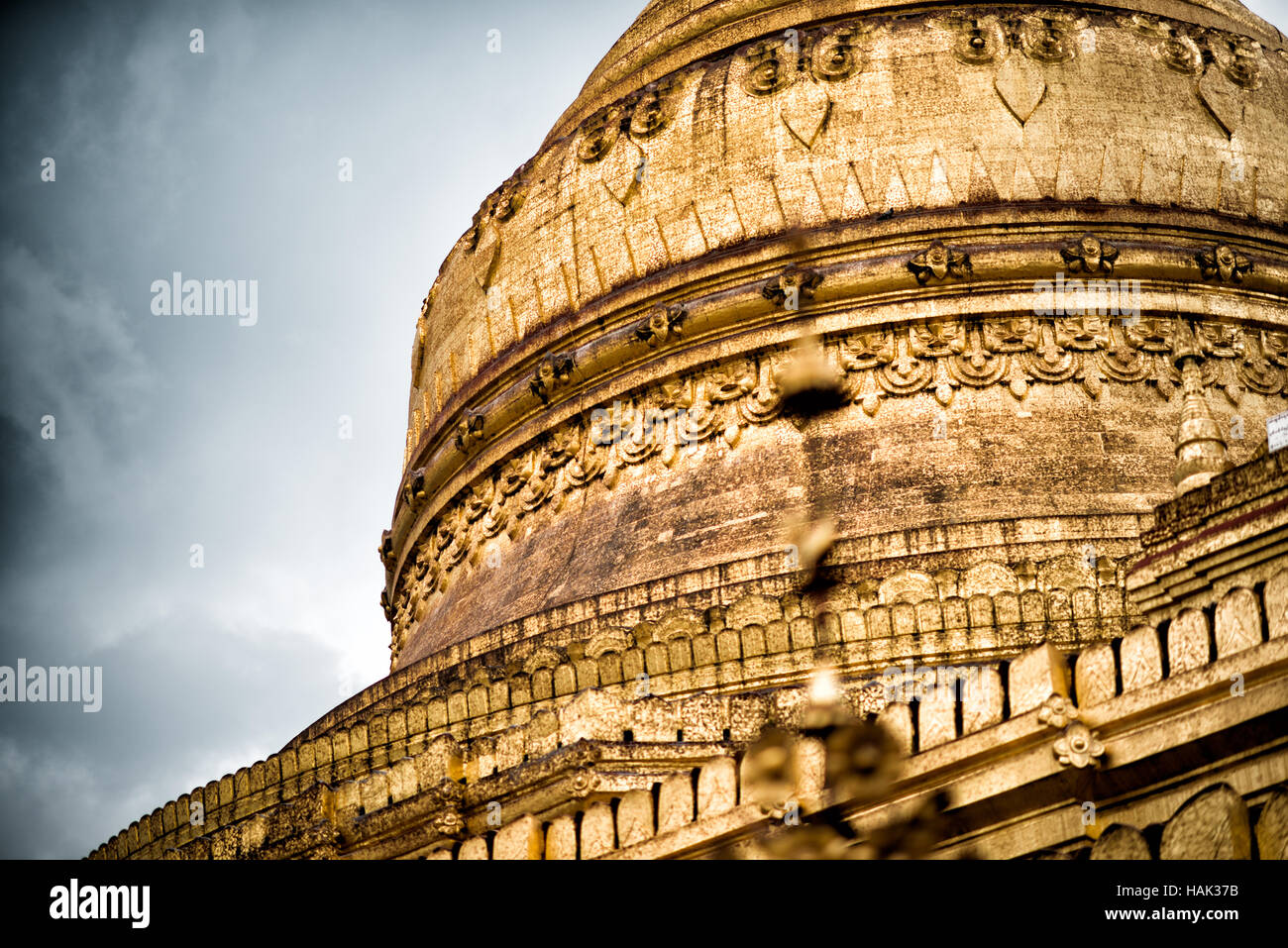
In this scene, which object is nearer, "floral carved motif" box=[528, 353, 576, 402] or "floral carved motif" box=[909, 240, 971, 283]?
"floral carved motif" box=[909, 240, 971, 283]

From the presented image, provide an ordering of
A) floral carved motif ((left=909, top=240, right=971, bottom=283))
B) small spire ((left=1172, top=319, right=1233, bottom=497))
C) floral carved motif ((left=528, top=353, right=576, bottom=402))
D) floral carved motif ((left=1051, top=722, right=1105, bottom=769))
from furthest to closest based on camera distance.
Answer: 1. floral carved motif ((left=528, top=353, right=576, bottom=402))
2. floral carved motif ((left=909, top=240, right=971, bottom=283))
3. small spire ((left=1172, top=319, right=1233, bottom=497))
4. floral carved motif ((left=1051, top=722, right=1105, bottom=769))

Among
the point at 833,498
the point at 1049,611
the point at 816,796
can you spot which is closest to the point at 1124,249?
the point at 833,498

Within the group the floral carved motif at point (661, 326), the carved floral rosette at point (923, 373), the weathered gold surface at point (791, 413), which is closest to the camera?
the weathered gold surface at point (791, 413)

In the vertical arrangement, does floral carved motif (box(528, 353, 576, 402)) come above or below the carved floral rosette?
above

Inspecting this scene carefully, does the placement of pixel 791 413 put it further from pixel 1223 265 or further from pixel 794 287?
pixel 1223 265

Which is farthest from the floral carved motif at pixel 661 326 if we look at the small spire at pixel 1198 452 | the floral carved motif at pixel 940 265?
the small spire at pixel 1198 452

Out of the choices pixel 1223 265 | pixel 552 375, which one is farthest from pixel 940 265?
pixel 552 375

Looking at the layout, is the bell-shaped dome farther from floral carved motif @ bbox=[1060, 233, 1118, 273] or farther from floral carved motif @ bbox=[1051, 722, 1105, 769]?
A: floral carved motif @ bbox=[1051, 722, 1105, 769]

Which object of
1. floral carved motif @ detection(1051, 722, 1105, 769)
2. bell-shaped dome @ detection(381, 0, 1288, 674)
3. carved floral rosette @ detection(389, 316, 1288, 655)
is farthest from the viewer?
carved floral rosette @ detection(389, 316, 1288, 655)

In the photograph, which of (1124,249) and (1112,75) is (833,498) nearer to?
(1124,249)

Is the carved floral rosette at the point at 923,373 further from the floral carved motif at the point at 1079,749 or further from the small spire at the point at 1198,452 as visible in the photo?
the floral carved motif at the point at 1079,749

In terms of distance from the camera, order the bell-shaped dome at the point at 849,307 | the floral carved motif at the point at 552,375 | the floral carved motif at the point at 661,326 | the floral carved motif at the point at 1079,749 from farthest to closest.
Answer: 1. the floral carved motif at the point at 552,375
2. the floral carved motif at the point at 661,326
3. the bell-shaped dome at the point at 849,307
4. the floral carved motif at the point at 1079,749

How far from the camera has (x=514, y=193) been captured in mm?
23312

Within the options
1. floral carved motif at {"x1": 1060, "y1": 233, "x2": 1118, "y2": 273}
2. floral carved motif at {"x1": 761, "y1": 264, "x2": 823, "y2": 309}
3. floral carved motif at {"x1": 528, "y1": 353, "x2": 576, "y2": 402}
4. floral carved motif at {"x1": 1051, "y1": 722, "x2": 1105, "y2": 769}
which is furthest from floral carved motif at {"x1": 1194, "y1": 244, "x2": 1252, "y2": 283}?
floral carved motif at {"x1": 1051, "y1": 722, "x2": 1105, "y2": 769}
